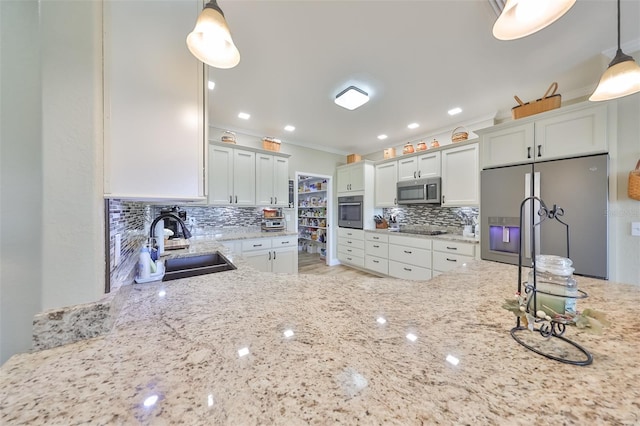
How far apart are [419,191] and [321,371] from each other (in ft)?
11.8

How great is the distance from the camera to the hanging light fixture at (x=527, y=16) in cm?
79

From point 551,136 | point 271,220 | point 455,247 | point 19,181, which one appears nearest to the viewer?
point 19,181

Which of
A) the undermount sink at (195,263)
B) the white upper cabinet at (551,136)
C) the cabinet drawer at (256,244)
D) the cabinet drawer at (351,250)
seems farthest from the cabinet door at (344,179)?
the undermount sink at (195,263)

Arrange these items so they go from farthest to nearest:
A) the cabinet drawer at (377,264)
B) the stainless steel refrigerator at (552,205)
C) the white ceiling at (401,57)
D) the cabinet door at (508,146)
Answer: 1. the cabinet drawer at (377,264)
2. the cabinet door at (508,146)
3. the stainless steel refrigerator at (552,205)
4. the white ceiling at (401,57)

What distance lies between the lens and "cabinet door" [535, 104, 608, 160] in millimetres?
1897

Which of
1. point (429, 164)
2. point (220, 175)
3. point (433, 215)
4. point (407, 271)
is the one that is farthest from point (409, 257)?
point (220, 175)

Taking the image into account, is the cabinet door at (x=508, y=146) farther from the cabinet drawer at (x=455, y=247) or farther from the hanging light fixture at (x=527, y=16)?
the hanging light fixture at (x=527, y=16)

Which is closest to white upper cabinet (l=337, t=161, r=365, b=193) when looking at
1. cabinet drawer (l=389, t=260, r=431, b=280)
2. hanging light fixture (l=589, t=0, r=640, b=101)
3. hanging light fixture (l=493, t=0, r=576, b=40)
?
cabinet drawer (l=389, t=260, r=431, b=280)

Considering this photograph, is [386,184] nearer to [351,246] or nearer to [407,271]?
[351,246]

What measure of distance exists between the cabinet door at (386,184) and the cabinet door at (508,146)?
1.55m

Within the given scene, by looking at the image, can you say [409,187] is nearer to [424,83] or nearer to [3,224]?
[424,83]

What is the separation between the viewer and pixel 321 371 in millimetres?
512

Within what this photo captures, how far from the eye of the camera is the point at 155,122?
2.85ft

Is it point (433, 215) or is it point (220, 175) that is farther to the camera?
point (433, 215)
